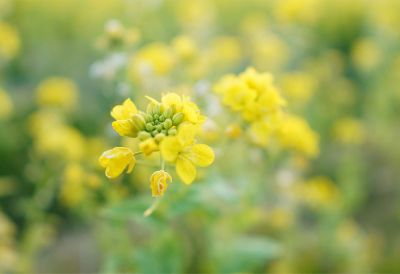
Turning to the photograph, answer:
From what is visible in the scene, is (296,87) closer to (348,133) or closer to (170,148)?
(348,133)

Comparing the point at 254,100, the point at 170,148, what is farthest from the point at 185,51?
the point at 170,148

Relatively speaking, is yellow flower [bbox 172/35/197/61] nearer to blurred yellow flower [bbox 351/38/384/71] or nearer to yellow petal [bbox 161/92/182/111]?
yellow petal [bbox 161/92/182/111]

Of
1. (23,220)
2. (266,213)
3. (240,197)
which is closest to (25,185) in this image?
(23,220)

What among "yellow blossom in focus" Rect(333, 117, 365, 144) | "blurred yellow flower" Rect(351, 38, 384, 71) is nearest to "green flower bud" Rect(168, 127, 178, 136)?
"yellow blossom in focus" Rect(333, 117, 365, 144)

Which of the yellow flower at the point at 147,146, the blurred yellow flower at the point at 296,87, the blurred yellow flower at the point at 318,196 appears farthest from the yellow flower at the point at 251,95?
the blurred yellow flower at the point at 296,87

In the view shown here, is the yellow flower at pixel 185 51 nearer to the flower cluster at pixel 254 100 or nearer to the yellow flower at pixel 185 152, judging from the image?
the flower cluster at pixel 254 100

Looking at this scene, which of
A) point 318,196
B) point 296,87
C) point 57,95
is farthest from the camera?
point 296,87

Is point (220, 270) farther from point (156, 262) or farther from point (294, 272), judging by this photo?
point (294, 272)
